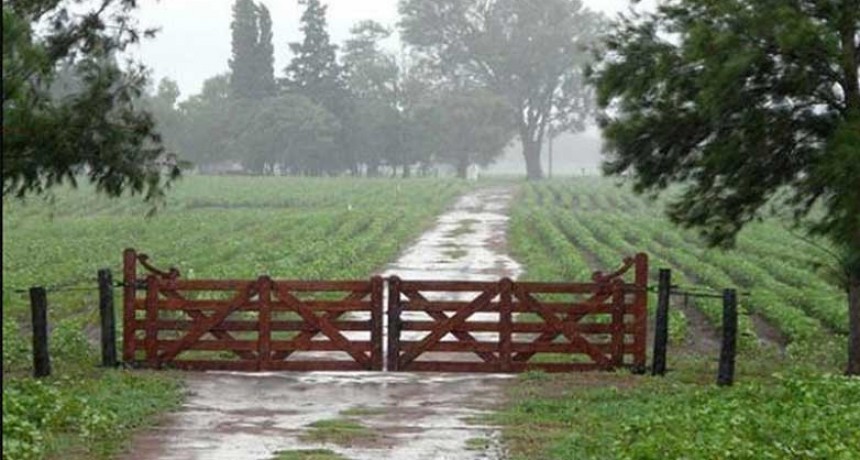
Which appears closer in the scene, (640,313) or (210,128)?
(640,313)

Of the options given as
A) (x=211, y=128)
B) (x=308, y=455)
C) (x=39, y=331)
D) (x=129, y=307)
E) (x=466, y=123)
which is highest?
(x=466, y=123)

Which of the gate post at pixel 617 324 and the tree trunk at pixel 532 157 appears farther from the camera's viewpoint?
the tree trunk at pixel 532 157

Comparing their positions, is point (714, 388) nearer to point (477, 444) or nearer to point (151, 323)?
point (477, 444)

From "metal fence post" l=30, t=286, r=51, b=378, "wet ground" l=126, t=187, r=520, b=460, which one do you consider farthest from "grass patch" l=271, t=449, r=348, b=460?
"metal fence post" l=30, t=286, r=51, b=378

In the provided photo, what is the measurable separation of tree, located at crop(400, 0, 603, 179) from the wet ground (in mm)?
106137

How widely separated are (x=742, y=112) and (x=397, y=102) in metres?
116

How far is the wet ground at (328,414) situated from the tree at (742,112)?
14.6 feet

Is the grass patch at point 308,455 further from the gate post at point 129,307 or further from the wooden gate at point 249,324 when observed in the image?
the gate post at point 129,307

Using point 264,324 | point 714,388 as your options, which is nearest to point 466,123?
point 264,324

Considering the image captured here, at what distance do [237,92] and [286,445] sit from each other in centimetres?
10729

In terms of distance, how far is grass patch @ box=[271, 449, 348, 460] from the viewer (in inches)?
471

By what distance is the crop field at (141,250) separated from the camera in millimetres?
13406

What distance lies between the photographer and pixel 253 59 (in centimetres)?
11775

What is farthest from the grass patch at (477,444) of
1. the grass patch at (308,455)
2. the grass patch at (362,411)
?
the grass patch at (362,411)
